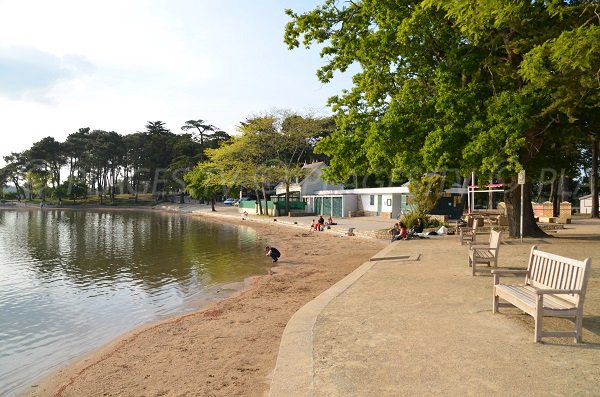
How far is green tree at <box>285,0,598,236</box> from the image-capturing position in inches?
521

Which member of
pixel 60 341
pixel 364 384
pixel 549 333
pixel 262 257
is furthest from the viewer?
pixel 262 257

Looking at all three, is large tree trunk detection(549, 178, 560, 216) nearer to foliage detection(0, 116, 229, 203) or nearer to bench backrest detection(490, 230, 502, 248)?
bench backrest detection(490, 230, 502, 248)

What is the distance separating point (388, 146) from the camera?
15312mm

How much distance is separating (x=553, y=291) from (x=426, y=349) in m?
1.68

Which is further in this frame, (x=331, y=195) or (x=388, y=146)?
(x=331, y=195)

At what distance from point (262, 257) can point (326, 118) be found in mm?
31444

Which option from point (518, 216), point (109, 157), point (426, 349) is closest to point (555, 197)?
point (518, 216)

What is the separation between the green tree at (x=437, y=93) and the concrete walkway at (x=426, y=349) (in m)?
6.56

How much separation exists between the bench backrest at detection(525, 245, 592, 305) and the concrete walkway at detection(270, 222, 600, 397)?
59 cm

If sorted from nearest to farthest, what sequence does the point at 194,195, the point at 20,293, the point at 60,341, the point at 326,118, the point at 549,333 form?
the point at 549,333 < the point at 60,341 < the point at 20,293 < the point at 326,118 < the point at 194,195

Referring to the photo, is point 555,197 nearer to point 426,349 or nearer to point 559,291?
point 559,291

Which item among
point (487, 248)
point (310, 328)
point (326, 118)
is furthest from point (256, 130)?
point (310, 328)

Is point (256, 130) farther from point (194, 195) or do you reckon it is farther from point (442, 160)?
point (442, 160)

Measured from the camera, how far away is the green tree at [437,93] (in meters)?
13.2
